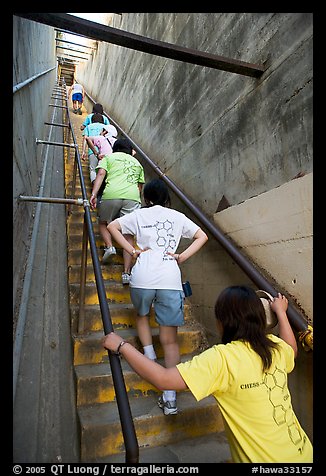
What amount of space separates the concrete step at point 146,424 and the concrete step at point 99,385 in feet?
0.12

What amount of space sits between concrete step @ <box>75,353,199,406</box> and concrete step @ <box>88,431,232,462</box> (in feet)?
1.05

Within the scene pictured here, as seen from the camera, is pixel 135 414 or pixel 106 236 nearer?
pixel 135 414

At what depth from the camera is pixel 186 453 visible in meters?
1.73

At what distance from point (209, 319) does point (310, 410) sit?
1.14 meters

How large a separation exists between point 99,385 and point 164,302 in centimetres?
68

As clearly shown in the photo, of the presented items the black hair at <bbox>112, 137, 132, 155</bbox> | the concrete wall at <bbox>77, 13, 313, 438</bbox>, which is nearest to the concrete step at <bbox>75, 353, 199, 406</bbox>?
the concrete wall at <bbox>77, 13, 313, 438</bbox>

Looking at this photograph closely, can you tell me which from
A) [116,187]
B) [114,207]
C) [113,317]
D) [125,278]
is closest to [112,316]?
[113,317]

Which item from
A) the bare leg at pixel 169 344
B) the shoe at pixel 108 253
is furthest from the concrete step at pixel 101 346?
the shoe at pixel 108 253

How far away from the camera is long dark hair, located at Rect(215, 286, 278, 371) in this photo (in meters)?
1.16

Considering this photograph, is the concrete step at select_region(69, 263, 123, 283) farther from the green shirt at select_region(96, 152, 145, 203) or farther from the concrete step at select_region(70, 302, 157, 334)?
the green shirt at select_region(96, 152, 145, 203)

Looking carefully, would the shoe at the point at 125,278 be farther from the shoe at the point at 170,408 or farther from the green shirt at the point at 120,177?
the shoe at the point at 170,408

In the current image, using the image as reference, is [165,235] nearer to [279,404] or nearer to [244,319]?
[244,319]

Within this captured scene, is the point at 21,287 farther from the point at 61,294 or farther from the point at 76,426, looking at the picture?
the point at 76,426
